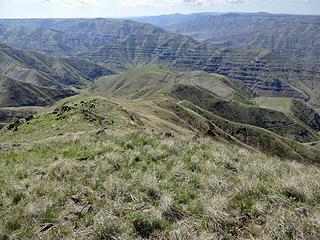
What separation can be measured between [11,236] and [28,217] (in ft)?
3.63

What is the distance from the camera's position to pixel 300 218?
9.42 m

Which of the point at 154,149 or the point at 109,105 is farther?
the point at 109,105

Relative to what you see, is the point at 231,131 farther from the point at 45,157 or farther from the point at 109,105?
the point at 45,157

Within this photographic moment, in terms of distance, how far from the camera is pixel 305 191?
1106cm

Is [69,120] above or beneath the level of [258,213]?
beneath

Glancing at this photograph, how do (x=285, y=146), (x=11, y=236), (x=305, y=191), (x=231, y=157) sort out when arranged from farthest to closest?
(x=285, y=146)
(x=231, y=157)
(x=305, y=191)
(x=11, y=236)

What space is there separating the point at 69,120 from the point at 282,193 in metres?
35.9

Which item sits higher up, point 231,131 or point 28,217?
point 28,217

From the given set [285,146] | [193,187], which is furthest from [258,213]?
[285,146]

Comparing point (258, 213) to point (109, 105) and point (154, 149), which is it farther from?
point (109, 105)

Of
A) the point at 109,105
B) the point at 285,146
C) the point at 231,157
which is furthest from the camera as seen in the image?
the point at 285,146

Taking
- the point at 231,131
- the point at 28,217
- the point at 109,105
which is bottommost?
the point at 231,131

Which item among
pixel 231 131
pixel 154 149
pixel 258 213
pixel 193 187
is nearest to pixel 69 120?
pixel 154 149

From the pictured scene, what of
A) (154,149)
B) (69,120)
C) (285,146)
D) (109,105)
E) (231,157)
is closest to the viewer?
(231,157)
